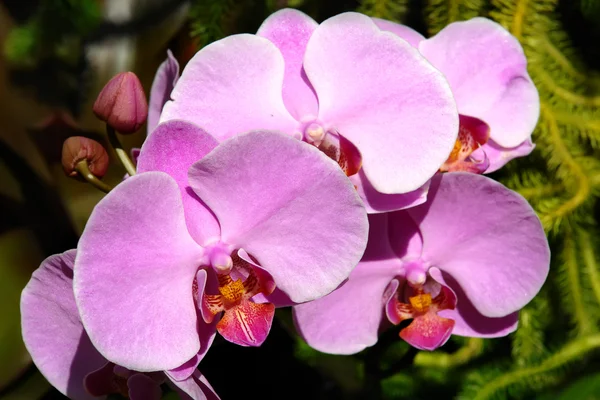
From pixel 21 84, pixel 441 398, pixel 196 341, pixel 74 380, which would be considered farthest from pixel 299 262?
A: pixel 21 84

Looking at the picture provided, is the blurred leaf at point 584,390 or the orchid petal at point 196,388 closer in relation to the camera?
the orchid petal at point 196,388

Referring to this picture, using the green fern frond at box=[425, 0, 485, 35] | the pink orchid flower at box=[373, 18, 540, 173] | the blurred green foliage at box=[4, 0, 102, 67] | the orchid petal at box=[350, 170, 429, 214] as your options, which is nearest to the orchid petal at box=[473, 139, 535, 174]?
the pink orchid flower at box=[373, 18, 540, 173]

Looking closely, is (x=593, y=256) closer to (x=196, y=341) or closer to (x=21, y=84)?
(x=196, y=341)

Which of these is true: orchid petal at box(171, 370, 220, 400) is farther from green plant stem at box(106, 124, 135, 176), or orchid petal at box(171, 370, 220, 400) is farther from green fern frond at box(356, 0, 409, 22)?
green fern frond at box(356, 0, 409, 22)

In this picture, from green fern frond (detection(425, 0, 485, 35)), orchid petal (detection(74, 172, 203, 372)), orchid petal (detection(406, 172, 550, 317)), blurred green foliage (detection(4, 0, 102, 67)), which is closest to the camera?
orchid petal (detection(74, 172, 203, 372))

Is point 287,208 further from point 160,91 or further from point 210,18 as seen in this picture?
point 210,18

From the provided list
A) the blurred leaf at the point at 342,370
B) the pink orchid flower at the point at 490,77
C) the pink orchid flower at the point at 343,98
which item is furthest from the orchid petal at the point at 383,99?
the blurred leaf at the point at 342,370

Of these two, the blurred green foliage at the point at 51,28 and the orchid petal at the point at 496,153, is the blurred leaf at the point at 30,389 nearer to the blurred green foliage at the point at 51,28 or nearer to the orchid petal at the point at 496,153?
the blurred green foliage at the point at 51,28
